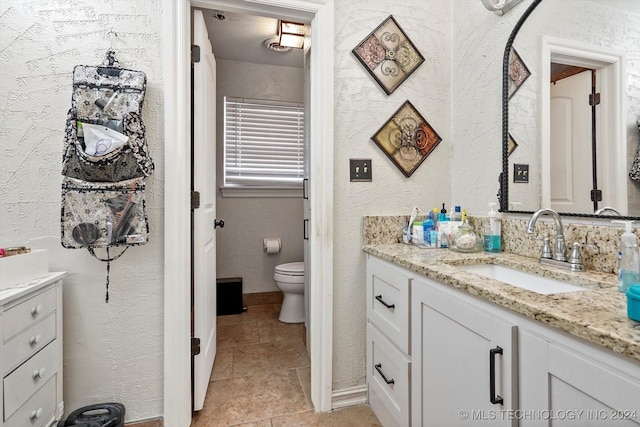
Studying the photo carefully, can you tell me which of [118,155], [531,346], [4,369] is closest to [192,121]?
[118,155]

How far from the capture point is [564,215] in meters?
1.20

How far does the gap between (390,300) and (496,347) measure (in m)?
0.59

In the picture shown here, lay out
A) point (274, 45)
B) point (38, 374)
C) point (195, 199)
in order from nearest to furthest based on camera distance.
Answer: point (38, 374), point (195, 199), point (274, 45)

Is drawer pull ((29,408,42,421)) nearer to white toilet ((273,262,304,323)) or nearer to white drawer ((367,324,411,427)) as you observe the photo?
white drawer ((367,324,411,427))

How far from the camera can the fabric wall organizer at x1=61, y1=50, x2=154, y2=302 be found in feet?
4.05

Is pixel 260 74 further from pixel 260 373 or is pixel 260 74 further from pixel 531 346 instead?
pixel 531 346

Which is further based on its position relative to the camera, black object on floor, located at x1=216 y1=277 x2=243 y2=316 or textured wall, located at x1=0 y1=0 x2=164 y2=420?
black object on floor, located at x1=216 y1=277 x2=243 y2=316


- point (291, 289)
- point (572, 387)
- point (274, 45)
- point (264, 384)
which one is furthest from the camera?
point (274, 45)

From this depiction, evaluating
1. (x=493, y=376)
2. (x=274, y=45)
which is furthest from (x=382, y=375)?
(x=274, y=45)

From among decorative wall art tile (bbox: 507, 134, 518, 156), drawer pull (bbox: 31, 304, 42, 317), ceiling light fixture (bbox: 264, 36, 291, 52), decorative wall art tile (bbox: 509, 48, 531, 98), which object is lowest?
drawer pull (bbox: 31, 304, 42, 317)

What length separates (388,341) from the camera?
54.5 inches

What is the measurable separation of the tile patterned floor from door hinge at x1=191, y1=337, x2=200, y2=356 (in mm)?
305

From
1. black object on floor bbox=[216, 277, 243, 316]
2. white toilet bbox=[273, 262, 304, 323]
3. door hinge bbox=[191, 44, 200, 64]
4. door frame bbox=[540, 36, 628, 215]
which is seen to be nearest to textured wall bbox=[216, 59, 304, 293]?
black object on floor bbox=[216, 277, 243, 316]

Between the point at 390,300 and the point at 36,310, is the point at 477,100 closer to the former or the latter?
the point at 390,300
